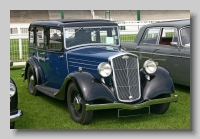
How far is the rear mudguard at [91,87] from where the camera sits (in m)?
5.16

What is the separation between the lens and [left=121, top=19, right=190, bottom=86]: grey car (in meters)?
7.48

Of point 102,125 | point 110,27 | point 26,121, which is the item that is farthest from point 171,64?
point 26,121

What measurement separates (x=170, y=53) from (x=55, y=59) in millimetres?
2765

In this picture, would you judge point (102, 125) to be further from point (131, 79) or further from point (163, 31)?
point (163, 31)

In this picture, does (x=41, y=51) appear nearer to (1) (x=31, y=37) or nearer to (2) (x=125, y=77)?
(1) (x=31, y=37)

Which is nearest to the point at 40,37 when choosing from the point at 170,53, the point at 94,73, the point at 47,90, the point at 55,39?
the point at 55,39

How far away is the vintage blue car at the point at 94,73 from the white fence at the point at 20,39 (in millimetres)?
4245

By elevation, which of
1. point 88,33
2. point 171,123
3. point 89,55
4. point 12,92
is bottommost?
point 171,123

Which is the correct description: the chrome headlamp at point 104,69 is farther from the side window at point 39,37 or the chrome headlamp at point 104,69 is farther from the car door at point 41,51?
the side window at point 39,37

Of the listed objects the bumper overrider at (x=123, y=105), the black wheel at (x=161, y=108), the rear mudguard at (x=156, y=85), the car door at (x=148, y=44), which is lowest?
the black wheel at (x=161, y=108)

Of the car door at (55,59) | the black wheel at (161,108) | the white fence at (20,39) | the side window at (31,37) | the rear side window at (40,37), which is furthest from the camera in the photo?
the white fence at (20,39)

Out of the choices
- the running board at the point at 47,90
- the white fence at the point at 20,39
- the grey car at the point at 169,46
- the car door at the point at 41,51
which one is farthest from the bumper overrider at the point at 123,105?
the white fence at the point at 20,39

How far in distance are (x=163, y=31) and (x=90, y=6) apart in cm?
379

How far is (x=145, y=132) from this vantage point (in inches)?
194
